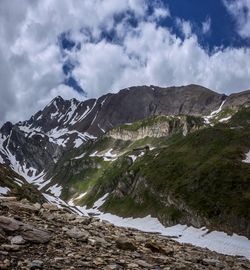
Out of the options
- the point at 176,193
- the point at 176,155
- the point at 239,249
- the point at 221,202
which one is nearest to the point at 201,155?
the point at 176,155

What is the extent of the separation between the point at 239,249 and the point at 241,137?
8756cm

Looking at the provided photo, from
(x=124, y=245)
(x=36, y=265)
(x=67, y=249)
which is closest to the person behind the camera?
(x=36, y=265)

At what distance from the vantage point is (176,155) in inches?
6757

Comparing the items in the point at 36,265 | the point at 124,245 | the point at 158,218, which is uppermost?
the point at 158,218

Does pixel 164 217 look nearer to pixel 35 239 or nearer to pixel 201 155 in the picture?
pixel 201 155

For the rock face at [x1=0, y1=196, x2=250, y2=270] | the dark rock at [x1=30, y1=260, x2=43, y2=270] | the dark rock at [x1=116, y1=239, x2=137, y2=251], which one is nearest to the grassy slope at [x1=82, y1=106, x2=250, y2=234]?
the rock face at [x1=0, y1=196, x2=250, y2=270]

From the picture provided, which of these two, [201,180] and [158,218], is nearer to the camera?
[201,180]

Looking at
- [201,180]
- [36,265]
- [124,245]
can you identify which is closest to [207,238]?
[201,180]

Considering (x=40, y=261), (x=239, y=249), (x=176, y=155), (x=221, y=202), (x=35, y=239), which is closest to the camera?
(x=40, y=261)

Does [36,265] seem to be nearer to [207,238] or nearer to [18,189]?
[18,189]

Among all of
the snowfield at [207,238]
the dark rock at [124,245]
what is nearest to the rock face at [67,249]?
the dark rock at [124,245]

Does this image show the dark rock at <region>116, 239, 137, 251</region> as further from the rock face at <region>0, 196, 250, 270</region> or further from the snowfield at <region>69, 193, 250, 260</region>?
the snowfield at <region>69, 193, 250, 260</region>

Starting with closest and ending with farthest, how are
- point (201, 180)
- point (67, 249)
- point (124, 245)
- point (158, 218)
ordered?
1. point (67, 249)
2. point (124, 245)
3. point (201, 180)
4. point (158, 218)

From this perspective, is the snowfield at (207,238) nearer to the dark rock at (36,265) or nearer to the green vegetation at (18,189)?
the green vegetation at (18,189)
